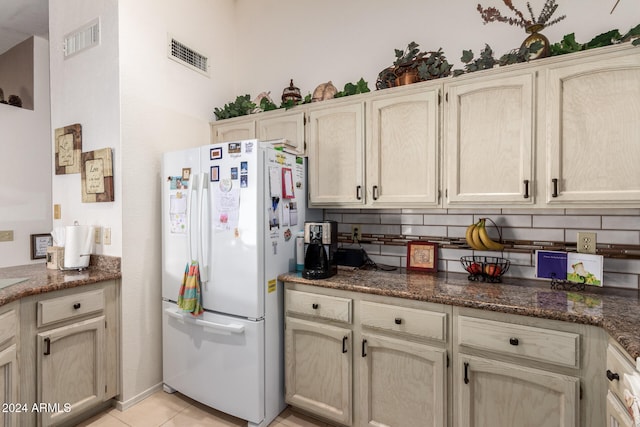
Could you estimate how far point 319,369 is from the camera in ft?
6.48

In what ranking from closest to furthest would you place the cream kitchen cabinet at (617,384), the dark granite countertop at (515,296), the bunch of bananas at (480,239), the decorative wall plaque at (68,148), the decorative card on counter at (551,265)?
the cream kitchen cabinet at (617,384)
the dark granite countertop at (515,296)
the decorative card on counter at (551,265)
the bunch of bananas at (480,239)
the decorative wall plaque at (68,148)

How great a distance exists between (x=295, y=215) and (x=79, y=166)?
168 centimetres

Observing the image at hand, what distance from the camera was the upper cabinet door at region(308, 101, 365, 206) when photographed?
7.13ft

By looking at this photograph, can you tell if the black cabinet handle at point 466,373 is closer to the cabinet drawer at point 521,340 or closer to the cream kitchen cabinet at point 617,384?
the cabinet drawer at point 521,340

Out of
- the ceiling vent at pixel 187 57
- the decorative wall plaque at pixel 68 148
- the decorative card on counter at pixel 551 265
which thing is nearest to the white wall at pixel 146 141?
the ceiling vent at pixel 187 57

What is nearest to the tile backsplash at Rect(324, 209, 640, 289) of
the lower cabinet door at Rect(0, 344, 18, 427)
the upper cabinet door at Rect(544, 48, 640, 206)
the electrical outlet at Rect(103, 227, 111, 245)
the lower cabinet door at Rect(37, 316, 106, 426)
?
the upper cabinet door at Rect(544, 48, 640, 206)

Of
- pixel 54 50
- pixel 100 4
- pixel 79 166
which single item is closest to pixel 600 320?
pixel 79 166

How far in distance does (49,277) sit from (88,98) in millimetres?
1286

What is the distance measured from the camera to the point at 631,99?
4.93 feet

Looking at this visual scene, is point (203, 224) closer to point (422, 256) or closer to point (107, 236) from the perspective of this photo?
point (107, 236)

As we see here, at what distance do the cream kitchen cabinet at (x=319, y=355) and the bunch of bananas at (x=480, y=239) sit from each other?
0.88m

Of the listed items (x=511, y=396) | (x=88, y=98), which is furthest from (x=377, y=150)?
(x=88, y=98)

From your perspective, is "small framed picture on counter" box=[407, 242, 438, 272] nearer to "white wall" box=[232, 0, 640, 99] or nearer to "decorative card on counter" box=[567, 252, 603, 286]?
"decorative card on counter" box=[567, 252, 603, 286]

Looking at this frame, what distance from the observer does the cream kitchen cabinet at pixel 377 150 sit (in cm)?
197
